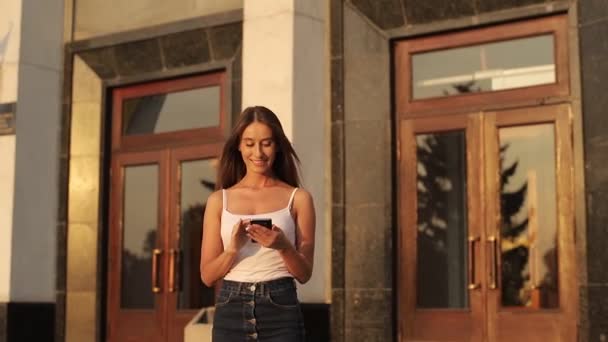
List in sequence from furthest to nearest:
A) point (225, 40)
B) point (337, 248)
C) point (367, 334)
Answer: point (225, 40), point (337, 248), point (367, 334)

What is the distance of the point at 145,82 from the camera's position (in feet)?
36.0

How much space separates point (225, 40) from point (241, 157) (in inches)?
250

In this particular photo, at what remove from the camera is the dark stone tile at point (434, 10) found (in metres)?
8.92

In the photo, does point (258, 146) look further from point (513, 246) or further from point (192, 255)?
point (192, 255)

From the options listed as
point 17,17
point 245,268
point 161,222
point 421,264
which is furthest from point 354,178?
point 245,268

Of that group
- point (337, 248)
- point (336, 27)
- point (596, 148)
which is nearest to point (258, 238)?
point (596, 148)

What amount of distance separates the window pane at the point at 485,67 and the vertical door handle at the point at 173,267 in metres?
3.12

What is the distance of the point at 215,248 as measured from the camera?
3789 millimetres

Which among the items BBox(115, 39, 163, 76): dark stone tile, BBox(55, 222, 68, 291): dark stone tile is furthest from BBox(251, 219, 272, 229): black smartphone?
BBox(55, 222, 68, 291): dark stone tile

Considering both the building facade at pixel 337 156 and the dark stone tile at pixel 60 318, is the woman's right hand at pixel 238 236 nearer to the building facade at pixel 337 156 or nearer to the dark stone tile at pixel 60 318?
the building facade at pixel 337 156

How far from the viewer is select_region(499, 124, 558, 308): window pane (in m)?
8.38

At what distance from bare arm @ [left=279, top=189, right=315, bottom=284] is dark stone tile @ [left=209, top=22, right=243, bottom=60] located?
6443mm

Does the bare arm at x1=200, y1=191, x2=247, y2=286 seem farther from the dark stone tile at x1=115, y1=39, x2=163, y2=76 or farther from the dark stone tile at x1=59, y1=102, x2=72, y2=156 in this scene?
the dark stone tile at x1=59, y1=102, x2=72, y2=156

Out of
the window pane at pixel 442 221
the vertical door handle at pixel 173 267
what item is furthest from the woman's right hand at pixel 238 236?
the vertical door handle at pixel 173 267
